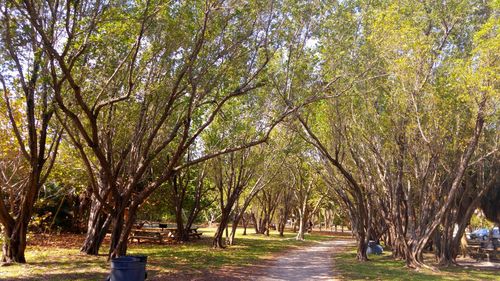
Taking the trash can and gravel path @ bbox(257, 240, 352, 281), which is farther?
gravel path @ bbox(257, 240, 352, 281)

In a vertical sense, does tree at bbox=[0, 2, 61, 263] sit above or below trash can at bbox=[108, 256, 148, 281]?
above

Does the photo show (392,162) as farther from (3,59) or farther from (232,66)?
(3,59)

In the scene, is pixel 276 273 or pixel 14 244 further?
pixel 276 273

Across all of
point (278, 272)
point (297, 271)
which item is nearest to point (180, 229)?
point (297, 271)

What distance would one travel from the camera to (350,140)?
1877 cm

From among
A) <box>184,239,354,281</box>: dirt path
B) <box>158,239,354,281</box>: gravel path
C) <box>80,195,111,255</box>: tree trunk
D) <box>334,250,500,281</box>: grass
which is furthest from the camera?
<box>80,195,111,255</box>: tree trunk

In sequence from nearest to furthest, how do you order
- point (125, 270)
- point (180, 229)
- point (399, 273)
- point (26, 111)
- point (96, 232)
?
point (125, 270), point (26, 111), point (399, 273), point (96, 232), point (180, 229)

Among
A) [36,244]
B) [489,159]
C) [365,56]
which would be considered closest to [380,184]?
[489,159]

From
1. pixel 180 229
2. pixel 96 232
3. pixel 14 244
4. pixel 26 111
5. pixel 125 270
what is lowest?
pixel 125 270

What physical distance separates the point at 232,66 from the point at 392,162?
8.55 meters

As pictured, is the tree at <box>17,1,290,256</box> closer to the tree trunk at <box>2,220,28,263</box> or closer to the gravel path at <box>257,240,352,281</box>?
the tree trunk at <box>2,220,28,263</box>

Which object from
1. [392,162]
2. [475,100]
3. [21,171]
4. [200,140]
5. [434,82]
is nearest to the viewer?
[475,100]

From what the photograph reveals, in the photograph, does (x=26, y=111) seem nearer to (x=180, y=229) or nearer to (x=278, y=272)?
(x=278, y=272)

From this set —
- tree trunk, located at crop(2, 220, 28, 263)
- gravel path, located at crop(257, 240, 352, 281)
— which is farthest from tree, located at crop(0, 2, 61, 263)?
gravel path, located at crop(257, 240, 352, 281)
